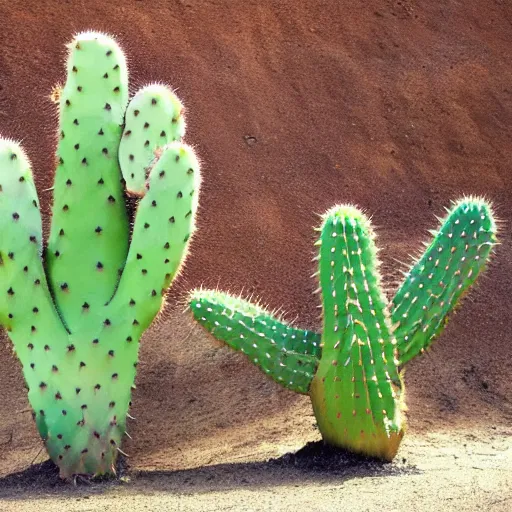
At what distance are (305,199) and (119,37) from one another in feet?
5.93

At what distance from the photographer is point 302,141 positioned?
6.95m

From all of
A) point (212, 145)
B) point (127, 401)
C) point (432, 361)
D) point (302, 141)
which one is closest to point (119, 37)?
point (212, 145)

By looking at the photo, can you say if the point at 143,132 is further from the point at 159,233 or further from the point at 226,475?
the point at 226,475

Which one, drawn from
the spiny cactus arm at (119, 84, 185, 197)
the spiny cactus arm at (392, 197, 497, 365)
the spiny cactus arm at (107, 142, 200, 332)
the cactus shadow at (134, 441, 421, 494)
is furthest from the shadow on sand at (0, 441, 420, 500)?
the spiny cactus arm at (119, 84, 185, 197)

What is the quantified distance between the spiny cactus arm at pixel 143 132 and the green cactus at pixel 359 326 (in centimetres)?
58

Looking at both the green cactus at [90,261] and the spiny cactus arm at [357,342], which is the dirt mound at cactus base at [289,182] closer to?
the spiny cactus arm at [357,342]

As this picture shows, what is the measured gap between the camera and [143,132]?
13.5ft

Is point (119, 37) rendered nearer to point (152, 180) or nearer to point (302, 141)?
point (302, 141)

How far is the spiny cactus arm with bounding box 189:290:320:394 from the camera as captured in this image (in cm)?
Result: 397

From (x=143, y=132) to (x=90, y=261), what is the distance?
596 millimetres

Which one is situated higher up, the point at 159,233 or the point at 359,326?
the point at 359,326

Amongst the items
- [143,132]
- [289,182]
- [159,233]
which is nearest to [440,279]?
[159,233]

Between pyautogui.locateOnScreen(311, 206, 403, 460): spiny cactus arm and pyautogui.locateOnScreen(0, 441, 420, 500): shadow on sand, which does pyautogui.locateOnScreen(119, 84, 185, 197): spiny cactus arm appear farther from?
pyautogui.locateOnScreen(0, 441, 420, 500): shadow on sand

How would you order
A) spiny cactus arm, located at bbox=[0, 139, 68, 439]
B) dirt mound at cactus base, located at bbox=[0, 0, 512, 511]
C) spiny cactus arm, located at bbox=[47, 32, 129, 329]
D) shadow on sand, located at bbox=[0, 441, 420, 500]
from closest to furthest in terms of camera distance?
shadow on sand, located at bbox=[0, 441, 420, 500] → spiny cactus arm, located at bbox=[0, 139, 68, 439] → spiny cactus arm, located at bbox=[47, 32, 129, 329] → dirt mound at cactus base, located at bbox=[0, 0, 512, 511]
